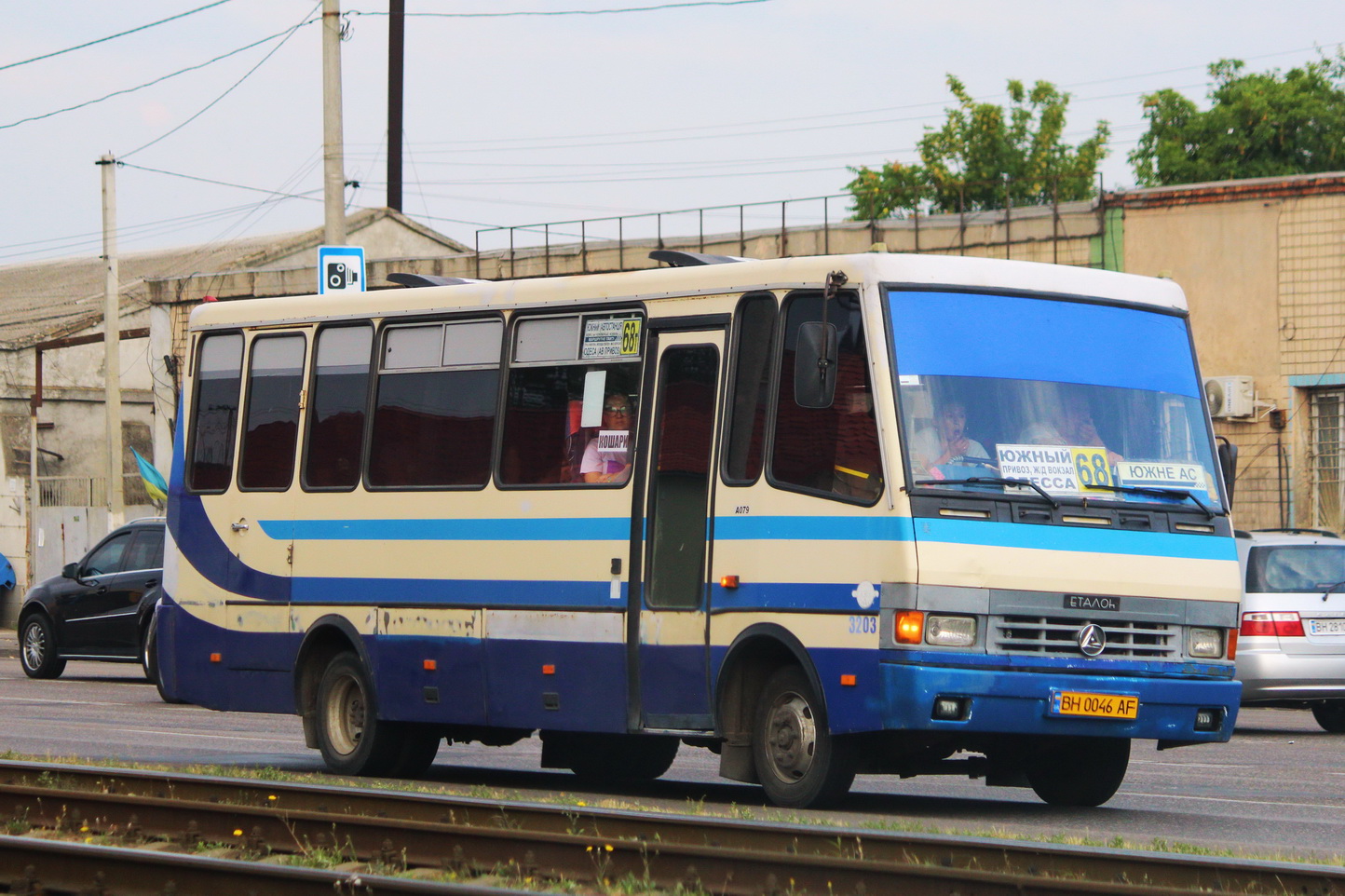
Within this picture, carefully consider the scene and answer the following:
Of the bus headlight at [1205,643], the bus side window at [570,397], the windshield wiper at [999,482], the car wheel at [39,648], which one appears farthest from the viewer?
the car wheel at [39,648]

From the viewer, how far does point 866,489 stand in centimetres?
1008

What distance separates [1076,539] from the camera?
33.2 ft

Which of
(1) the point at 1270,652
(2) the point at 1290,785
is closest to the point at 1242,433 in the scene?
(1) the point at 1270,652

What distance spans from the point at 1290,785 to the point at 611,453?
5.31 metres

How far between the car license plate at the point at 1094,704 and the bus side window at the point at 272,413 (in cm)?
597

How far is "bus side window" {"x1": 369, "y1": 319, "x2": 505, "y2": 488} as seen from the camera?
1250 cm

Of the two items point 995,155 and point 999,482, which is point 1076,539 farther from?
point 995,155

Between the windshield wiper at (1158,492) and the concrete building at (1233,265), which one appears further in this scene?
the concrete building at (1233,265)

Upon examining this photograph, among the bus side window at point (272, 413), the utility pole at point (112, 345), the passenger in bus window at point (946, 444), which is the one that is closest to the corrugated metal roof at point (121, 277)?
the utility pole at point (112, 345)

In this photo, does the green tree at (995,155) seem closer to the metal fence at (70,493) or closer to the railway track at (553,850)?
the metal fence at (70,493)

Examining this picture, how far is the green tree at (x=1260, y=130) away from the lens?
152 ft

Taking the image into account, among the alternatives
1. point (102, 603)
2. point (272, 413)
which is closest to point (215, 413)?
point (272, 413)

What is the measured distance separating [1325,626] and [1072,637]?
8.14 meters

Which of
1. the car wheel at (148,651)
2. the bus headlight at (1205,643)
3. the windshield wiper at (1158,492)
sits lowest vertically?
the car wheel at (148,651)
